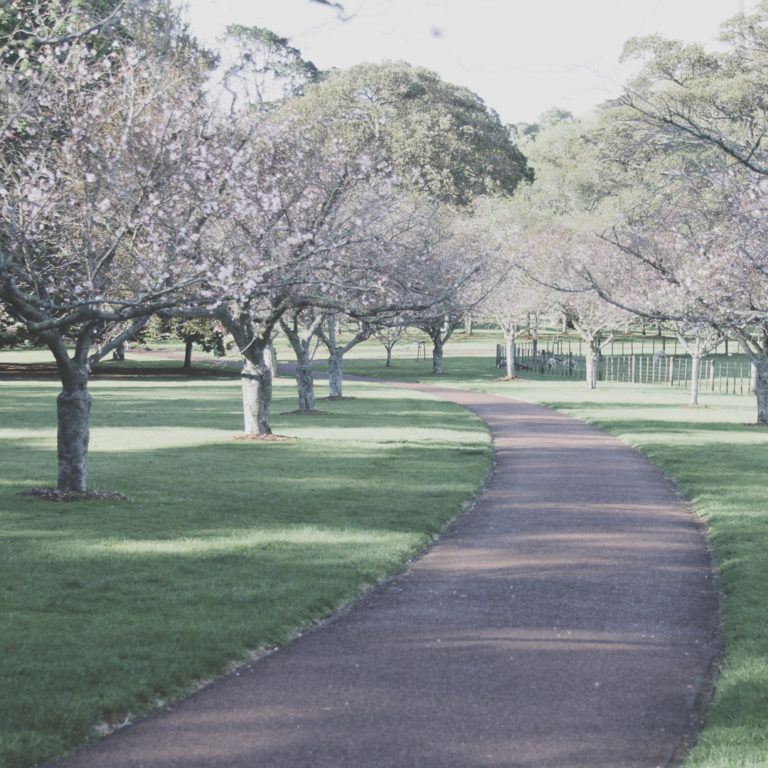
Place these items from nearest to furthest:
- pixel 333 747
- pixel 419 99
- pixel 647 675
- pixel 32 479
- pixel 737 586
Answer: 1. pixel 333 747
2. pixel 647 675
3. pixel 737 586
4. pixel 32 479
5. pixel 419 99

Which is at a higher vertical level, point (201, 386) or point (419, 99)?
point (419, 99)

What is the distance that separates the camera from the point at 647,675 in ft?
23.9

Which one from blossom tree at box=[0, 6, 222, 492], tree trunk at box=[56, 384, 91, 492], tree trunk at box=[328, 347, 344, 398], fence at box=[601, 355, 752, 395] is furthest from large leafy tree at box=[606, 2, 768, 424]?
fence at box=[601, 355, 752, 395]

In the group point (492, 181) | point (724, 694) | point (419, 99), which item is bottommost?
point (724, 694)

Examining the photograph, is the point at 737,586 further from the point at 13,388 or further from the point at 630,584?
the point at 13,388

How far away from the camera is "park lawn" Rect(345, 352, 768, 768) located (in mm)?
6336

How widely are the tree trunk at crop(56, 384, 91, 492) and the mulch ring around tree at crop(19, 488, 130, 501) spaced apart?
14 centimetres

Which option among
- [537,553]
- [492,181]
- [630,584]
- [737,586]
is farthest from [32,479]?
[492,181]

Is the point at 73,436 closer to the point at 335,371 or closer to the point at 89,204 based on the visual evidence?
the point at 89,204

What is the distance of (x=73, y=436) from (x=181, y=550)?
174 inches

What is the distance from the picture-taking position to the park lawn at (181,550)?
692cm

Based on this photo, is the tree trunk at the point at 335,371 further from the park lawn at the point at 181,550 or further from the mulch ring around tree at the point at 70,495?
the mulch ring around tree at the point at 70,495

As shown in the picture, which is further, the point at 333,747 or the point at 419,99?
the point at 419,99

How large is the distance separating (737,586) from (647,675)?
3294 millimetres
